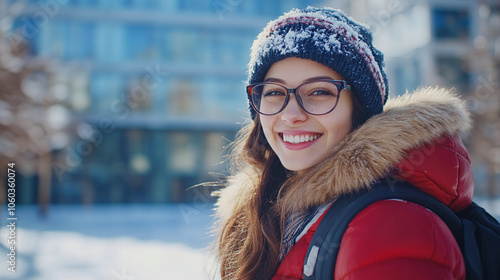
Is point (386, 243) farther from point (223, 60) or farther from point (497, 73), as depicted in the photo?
point (223, 60)

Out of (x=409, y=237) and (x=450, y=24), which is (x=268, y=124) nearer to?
(x=409, y=237)

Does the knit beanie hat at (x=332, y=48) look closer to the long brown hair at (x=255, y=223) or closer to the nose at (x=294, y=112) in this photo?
the nose at (x=294, y=112)

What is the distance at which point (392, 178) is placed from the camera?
4.17ft

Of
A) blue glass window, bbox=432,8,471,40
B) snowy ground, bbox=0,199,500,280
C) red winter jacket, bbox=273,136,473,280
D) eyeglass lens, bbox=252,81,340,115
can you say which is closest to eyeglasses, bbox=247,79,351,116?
eyeglass lens, bbox=252,81,340,115

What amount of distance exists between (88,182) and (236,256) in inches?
772

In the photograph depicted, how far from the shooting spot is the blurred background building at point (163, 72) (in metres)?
19.5

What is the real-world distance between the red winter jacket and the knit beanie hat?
1.59 feet

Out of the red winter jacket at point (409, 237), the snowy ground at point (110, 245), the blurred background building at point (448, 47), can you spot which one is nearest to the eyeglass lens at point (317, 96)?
the red winter jacket at point (409, 237)

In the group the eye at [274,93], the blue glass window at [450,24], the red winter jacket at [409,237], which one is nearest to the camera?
the red winter jacket at [409,237]

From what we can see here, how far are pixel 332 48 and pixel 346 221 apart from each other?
0.71m

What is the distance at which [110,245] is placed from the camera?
33.4ft

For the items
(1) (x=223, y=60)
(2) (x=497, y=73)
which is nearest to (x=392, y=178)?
(2) (x=497, y=73)

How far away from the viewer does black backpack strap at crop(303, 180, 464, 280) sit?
1.16 m

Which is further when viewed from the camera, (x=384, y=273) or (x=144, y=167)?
(x=144, y=167)
